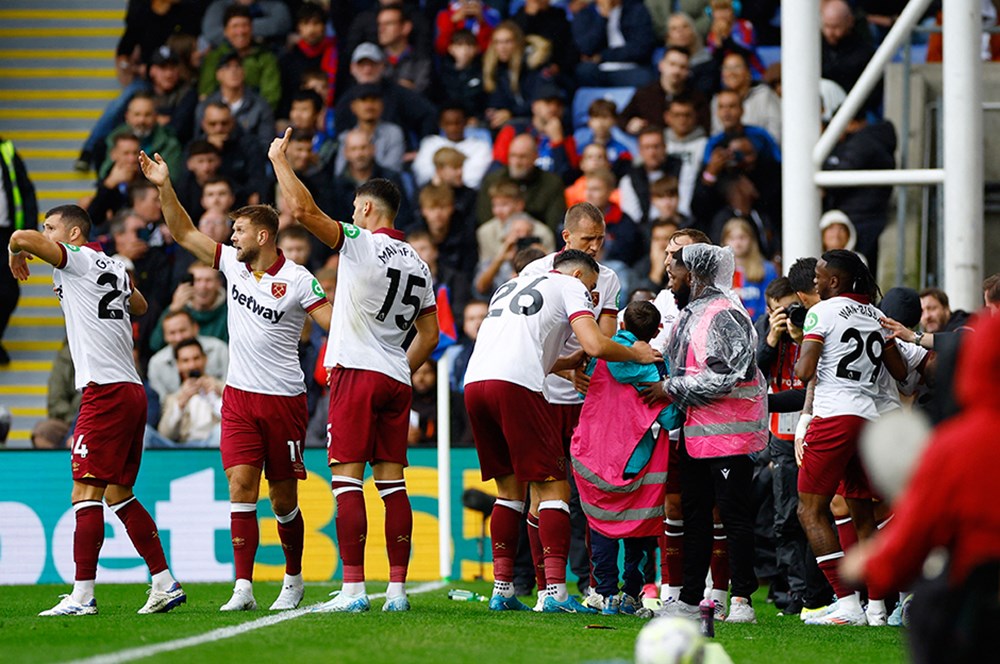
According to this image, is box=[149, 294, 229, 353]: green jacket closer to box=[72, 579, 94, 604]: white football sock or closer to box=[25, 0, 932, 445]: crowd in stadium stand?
box=[25, 0, 932, 445]: crowd in stadium stand

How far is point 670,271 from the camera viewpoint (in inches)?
366

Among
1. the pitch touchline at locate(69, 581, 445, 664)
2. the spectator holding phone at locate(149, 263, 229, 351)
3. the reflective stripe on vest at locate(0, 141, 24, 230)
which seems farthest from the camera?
the reflective stripe on vest at locate(0, 141, 24, 230)

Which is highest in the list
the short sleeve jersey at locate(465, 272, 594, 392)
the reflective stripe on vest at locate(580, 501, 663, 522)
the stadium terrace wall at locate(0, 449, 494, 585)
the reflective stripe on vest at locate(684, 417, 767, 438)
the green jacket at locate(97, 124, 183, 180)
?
the green jacket at locate(97, 124, 183, 180)

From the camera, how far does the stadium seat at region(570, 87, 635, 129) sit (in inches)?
685

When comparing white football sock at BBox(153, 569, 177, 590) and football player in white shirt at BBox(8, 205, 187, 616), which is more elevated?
football player in white shirt at BBox(8, 205, 187, 616)

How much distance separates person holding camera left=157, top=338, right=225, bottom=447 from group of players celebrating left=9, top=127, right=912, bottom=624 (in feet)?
18.0

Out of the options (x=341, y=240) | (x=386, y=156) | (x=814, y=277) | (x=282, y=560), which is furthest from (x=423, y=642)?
(x=386, y=156)

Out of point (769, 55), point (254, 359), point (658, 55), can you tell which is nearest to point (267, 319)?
point (254, 359)

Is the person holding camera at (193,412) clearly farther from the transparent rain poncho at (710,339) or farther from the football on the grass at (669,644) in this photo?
the football on the grass at (669,644)

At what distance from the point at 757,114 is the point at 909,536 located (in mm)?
12868

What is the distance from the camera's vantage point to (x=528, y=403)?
9023mm

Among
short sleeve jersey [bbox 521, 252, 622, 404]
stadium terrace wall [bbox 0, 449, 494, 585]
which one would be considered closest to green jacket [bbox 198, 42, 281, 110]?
stadium terrace wall [bbox 0, 449, 494, 585]

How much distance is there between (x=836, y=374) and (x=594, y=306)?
156 centimetres

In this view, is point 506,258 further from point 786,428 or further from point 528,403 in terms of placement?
point 528,403
